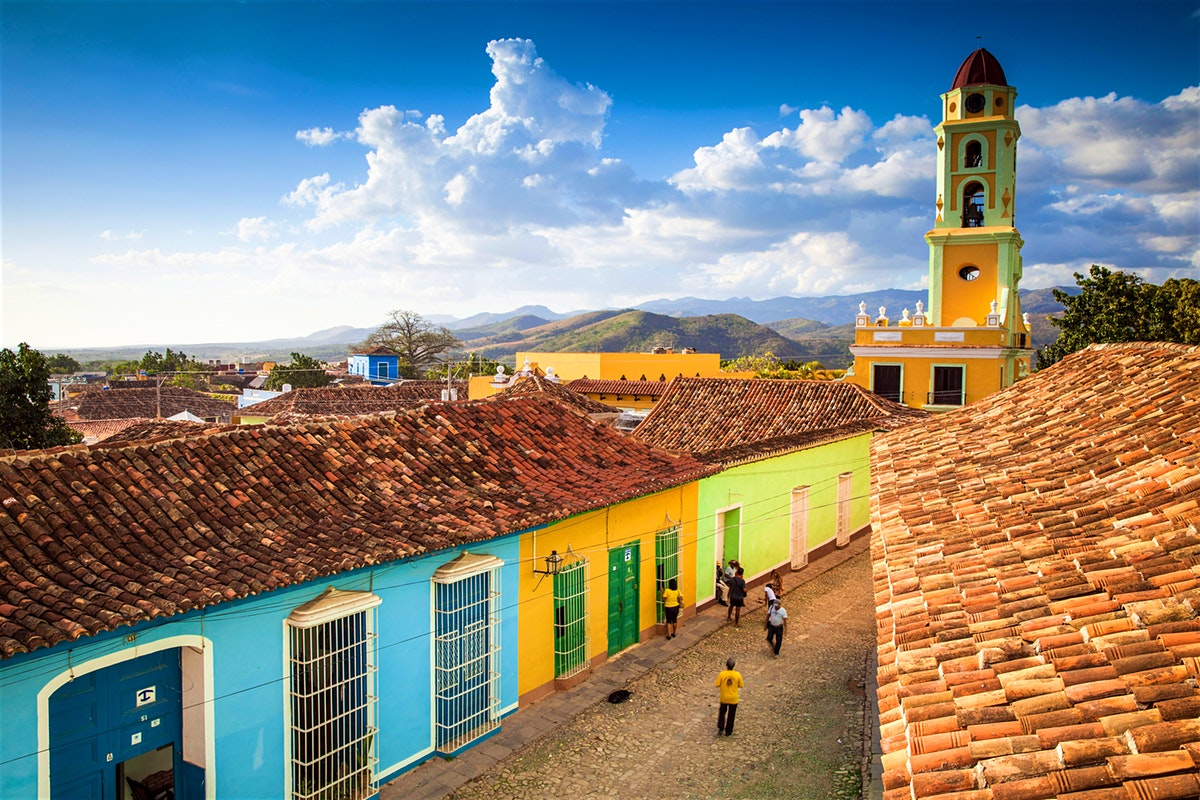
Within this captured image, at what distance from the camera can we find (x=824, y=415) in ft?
62.1

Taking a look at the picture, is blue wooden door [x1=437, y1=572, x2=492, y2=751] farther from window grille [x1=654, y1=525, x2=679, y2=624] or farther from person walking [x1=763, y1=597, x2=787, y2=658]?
person walking [x1=763, y1=597, x2=787, y2=658]

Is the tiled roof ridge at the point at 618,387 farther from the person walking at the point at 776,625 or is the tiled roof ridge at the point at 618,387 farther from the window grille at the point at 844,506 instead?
the person walking at the point at 776,625

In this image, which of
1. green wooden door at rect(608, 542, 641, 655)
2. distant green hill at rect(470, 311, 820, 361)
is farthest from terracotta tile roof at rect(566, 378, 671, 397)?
distant green hill at rect(470, 311, 820, 361)

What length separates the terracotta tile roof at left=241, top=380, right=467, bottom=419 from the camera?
29531 millimetres

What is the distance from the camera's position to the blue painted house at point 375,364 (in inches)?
2594

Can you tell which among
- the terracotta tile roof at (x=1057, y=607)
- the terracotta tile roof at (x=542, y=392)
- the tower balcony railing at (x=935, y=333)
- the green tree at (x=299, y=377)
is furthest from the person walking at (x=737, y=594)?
the green tree at (x=299, y=377)

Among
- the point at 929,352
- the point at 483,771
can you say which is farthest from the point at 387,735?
the point at 929,352

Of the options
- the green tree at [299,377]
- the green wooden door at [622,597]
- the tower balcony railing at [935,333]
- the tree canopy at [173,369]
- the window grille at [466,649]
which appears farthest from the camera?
the tree canopy at [173,369]

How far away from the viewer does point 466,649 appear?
357 inches

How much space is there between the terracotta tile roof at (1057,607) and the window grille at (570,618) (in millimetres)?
4275

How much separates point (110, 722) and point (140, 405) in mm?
37023

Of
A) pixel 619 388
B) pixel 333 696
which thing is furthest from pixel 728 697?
pixel 619 388

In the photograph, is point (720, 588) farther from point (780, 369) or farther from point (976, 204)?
point (780, 369)

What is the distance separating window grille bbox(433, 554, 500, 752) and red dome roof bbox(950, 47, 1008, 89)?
26.7 meters
